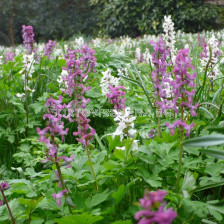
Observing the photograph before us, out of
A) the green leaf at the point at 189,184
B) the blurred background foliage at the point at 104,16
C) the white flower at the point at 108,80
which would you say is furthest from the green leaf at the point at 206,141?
the blurred background foliage at the point at 104,16

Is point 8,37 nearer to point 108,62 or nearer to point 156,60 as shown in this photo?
point 108,62

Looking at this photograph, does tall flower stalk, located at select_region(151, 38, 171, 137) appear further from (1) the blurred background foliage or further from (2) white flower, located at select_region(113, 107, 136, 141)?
(1) the blurred background foliage

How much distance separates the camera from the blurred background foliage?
19.4 meters

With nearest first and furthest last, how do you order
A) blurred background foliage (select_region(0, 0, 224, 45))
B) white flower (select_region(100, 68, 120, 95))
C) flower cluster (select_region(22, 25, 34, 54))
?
white flower (select_region(100, 68, 120, 95)), flower cluster (select_region(22, 25, 34, 54)), blurred background foliage (select_region(0, 0, 224, 45))

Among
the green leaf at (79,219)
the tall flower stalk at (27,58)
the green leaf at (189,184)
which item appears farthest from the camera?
the tall flower stalk at (27,58)

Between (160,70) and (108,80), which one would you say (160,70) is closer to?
(160,70)

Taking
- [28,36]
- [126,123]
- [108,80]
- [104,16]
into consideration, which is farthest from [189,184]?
[104,16]

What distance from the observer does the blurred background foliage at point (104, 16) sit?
1936cm

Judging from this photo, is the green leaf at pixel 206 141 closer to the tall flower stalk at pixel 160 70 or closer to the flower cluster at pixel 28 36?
the tall flower stalk at pixel 160 70

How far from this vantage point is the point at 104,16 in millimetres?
22688

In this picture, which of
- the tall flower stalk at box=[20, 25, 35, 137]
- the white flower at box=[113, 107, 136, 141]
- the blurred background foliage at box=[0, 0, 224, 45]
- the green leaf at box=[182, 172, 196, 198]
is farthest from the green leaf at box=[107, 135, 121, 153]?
the blurred background foliage at box=[0, 0, 224, 45]

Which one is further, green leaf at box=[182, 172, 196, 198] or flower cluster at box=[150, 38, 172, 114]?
flower cluster at box=[150, 38, 172, 114]

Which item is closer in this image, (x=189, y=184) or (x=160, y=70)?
(x=189, y=184)

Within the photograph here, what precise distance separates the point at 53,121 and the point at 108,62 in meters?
4.01
